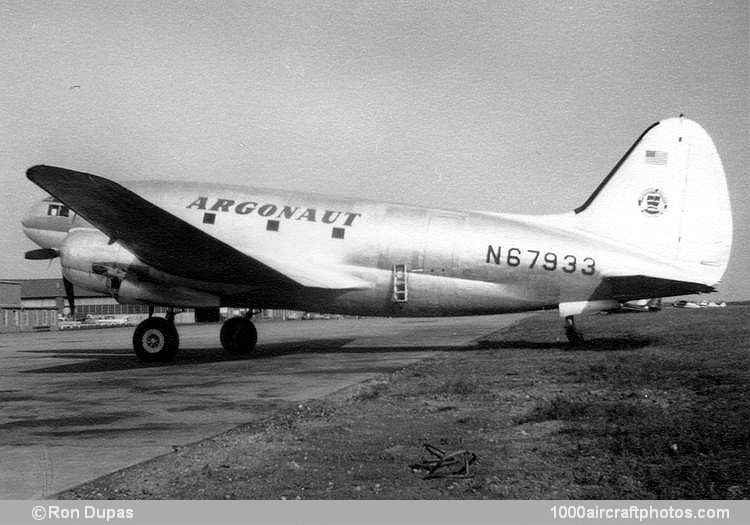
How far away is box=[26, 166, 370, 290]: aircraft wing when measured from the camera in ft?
47.6

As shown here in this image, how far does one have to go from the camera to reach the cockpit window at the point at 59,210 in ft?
63.8

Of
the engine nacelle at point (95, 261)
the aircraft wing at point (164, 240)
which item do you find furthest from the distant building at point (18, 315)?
the aircraft wing at point (164, 240)

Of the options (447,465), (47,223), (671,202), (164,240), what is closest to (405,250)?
(164,240)

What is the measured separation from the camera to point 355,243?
706 inches

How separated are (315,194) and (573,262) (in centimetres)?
748

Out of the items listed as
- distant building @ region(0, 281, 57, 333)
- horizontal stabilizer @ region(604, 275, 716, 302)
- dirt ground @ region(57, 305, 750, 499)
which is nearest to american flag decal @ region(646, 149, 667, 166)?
horizontal stabilizer @ region(604, 275, 716, 302)

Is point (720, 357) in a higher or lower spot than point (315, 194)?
lower

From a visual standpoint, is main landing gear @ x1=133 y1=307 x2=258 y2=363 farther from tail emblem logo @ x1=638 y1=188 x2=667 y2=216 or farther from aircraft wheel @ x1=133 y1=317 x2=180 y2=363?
tail emblem logo @ x1=638 y1=188 x2=667 y2=216

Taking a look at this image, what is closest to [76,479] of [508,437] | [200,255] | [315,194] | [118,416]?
[118,416]

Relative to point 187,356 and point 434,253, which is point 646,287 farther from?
point 187,356

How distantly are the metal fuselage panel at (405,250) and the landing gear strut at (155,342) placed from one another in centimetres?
179

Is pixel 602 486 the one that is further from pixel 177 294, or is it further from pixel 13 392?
pixel 177 294

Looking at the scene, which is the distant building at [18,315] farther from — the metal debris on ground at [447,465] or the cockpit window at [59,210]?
the metal debris on ground at [447,465]

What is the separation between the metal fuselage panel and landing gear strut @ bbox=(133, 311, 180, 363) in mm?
1793
